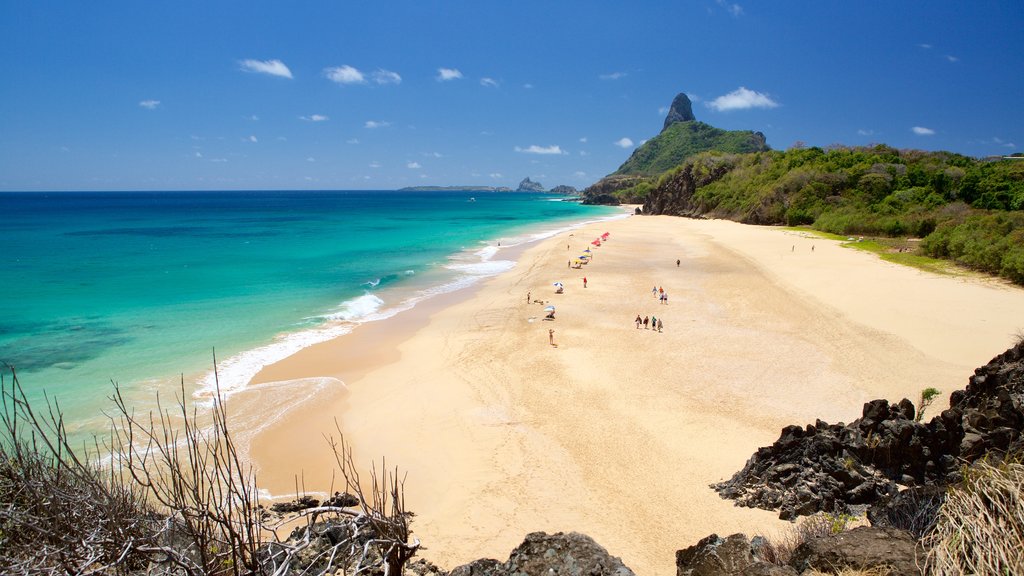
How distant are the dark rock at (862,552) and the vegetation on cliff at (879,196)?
1270 inches

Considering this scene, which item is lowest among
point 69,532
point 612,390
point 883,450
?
point 612,390

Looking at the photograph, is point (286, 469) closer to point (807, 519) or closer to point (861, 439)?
point (807, 519)

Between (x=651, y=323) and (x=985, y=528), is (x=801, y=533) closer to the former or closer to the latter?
(x=985, y=528)

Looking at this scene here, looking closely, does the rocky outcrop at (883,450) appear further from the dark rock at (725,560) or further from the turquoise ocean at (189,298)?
the turquoise ocean at (189,298)

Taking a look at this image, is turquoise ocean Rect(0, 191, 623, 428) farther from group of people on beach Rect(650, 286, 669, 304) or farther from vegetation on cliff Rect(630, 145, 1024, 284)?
vegetation on cliff Rect(630, 145, 1024, 284)

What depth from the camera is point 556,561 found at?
18.8ft

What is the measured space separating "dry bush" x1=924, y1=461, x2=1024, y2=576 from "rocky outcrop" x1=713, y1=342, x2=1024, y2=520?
5.70m

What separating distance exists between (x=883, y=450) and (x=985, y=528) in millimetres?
7173

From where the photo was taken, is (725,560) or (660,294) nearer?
(725,560)

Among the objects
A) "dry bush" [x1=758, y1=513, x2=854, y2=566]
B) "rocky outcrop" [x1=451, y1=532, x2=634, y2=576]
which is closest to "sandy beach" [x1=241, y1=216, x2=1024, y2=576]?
"dry bush" [x1=758, y1=513, x2=854, y2=566]

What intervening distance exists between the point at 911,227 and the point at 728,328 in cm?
3644

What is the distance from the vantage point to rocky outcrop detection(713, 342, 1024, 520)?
8.76 metres

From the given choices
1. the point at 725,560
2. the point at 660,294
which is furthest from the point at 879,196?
the point at 725,560

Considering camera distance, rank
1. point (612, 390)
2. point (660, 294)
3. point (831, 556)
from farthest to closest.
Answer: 1. point (660, 294)
2. point (612, 390)
3. point (831, 556)
